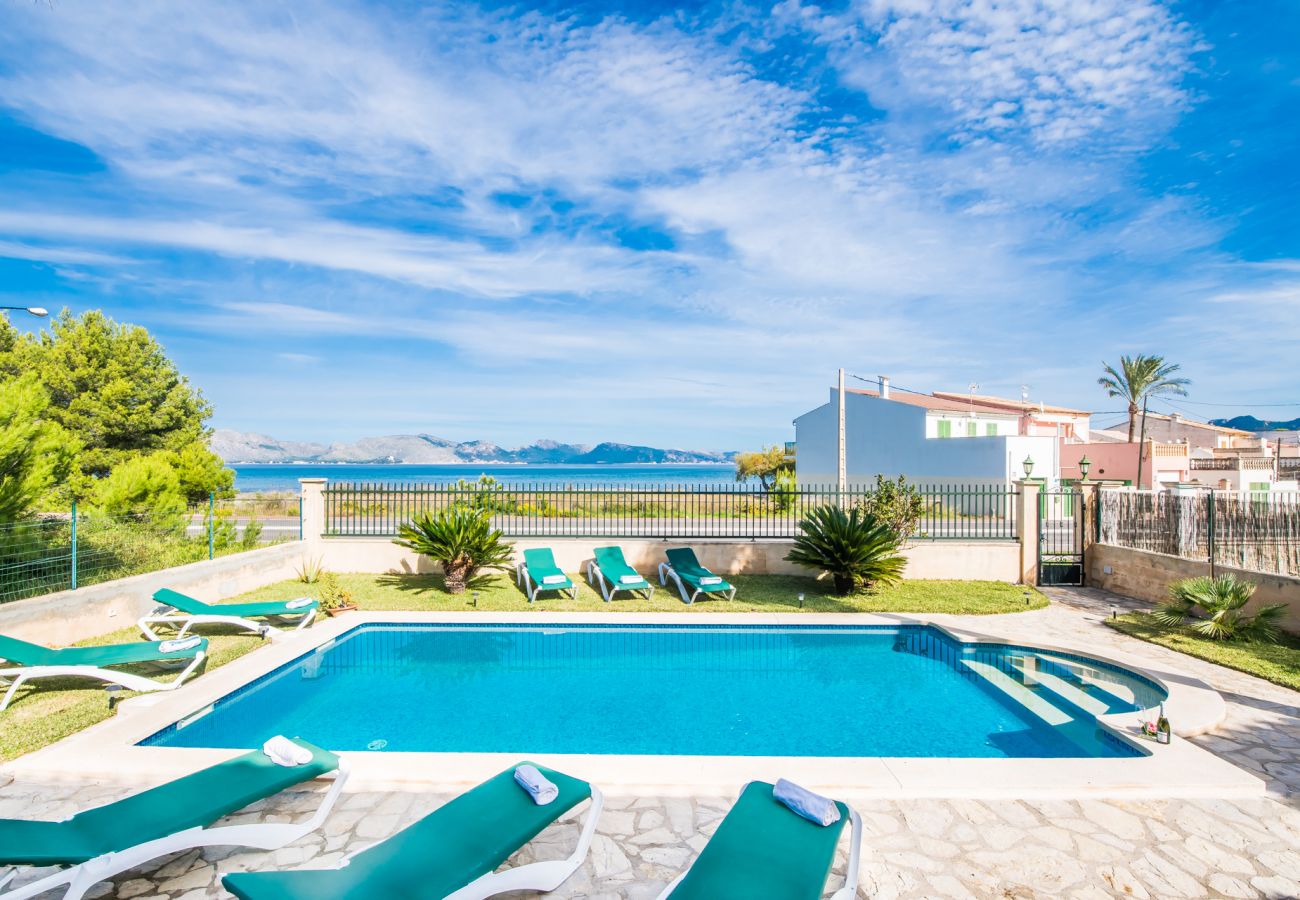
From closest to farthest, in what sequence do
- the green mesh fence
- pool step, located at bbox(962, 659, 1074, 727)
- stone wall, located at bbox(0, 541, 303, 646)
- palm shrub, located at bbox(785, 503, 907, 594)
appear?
1. pool step, located at bbox(962, 659, 1074, 727)
2. stone wall, located at bbox(0, 541, 303, 646)
3. the green mesh fence
4. palm shrub, located at bbox(785, 503, 907, 594)

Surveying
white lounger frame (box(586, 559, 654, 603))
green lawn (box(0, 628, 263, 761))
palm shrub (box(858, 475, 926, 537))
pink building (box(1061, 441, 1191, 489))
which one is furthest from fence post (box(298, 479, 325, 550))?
pink building (box(1061, 441, 1191, 489))

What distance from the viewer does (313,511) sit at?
523 inches

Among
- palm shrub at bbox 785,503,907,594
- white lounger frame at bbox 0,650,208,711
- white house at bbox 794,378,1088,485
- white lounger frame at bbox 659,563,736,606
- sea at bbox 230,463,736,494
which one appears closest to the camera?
white lounger frame at bbox 0,650,208,711

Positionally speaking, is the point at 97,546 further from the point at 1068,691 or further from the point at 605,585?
the point at 1068,691

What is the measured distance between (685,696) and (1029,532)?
9434mm

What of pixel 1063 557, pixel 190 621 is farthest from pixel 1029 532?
pixel 190 621

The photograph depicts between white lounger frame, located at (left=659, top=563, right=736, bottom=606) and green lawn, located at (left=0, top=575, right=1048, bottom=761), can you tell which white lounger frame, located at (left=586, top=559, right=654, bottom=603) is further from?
white lounger frame, located at (left=659, top=563, right=736, bottom=606)

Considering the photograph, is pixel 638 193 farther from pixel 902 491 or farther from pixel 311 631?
pixel 311 631

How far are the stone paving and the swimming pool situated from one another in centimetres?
118

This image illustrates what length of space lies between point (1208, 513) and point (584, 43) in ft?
41.0

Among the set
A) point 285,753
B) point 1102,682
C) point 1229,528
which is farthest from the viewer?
point 1229,528

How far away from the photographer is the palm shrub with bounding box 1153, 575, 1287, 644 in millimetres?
8391

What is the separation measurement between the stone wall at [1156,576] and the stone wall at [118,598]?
15422mm

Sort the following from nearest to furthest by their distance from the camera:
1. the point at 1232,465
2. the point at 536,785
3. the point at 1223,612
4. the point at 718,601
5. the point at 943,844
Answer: the point at 536,785, the point at 943,844, the point at 1223,612, the point at 718,601, the point at 1232,465
